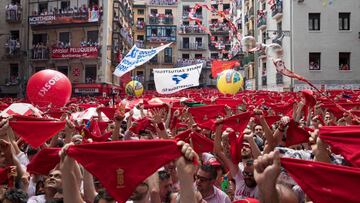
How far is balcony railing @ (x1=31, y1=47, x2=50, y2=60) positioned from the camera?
40250 millimetres

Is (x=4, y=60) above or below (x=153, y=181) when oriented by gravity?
above

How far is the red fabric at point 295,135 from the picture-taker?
6.56 meters

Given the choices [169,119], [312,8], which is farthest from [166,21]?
[169,119]

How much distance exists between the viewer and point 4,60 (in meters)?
41.5

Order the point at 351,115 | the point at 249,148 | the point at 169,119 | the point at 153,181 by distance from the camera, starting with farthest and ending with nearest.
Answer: the point at 169,119
the point at 351,115
the point at 249,148
the point at 153,181

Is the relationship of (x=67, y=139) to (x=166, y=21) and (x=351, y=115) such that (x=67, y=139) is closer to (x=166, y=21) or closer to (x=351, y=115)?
(x=351, y=115)

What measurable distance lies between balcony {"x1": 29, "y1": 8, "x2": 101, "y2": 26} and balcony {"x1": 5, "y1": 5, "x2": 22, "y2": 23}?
180 cm

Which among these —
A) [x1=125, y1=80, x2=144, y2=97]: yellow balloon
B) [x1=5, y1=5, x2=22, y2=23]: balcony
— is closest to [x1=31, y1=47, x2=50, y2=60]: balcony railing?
[x1=5, y1=5, x2=22, y2=23]: balcony

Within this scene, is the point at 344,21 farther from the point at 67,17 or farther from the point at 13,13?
the point at 13,13

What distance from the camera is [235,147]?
573 centimetres

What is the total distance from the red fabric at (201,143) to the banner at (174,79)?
32.7 ft

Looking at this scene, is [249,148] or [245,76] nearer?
[249,148]

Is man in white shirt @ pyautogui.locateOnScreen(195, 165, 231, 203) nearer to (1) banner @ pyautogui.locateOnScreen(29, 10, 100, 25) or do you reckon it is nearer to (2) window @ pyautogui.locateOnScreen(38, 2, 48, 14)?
(1) banner @ pyautogui.locateOnScreen(29, 10, 100, 25)

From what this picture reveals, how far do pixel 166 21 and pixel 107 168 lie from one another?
66.5 m
